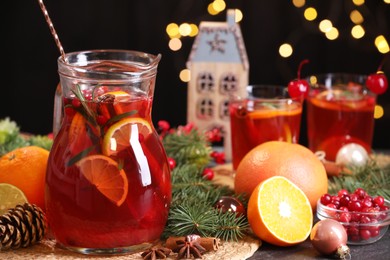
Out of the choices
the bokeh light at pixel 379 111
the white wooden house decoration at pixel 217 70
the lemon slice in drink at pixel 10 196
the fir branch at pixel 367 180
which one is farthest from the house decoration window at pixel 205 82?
the bokeh light at pixel 379 111

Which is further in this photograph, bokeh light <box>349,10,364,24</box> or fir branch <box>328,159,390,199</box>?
bokeh light <box>349,10,364,24</box>

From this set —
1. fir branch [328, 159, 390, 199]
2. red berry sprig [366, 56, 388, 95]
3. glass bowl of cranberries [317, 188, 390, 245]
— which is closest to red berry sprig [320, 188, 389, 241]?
glass bowl of cranberries [317, 188, 390, 245]

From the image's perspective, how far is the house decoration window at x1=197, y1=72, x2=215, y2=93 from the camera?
7.34 ft

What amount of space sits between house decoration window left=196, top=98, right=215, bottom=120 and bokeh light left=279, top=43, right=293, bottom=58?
1085mm

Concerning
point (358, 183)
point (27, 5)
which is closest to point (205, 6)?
point (27, 5)

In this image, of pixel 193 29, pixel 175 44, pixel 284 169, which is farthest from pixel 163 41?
pixel 284 169

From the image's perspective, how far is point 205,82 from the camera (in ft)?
7.37

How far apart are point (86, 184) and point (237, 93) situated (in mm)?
887

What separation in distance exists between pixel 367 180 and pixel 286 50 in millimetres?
1468

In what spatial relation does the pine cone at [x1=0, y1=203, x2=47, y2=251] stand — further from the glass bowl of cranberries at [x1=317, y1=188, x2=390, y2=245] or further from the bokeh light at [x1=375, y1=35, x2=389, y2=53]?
the bokeh light at [x1=375, y1=35, x2=389, y2=53]

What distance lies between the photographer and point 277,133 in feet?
6.42

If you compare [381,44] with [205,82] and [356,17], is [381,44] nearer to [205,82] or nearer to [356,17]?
[356,17]

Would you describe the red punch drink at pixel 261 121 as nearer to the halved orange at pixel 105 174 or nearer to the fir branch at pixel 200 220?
the fir branch at pixel 200 220

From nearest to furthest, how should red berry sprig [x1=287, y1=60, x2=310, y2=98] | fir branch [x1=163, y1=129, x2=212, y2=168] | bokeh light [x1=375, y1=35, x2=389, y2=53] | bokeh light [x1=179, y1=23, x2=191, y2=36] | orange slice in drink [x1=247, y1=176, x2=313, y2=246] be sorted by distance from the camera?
1. orange slice in drink [x1=247, y1=176, x2=313, y2=246]
2. red berry sprig [x1=287, y1=60, x2=310, y2=98]
3. fir branch [x1=163, y1=129, x2=212, y2=168]
4. bokeh light [x1=375, y1=35, x2=389, y2=53]
5. bokeh light [x1=179, y1=23, x2=191, y2=36]
